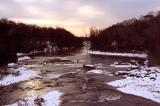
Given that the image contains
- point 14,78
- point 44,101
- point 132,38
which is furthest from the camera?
point 132,38

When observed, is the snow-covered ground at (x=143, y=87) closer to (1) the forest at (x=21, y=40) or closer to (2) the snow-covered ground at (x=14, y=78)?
(2) the snow-covered ground at (x=14, y=78)

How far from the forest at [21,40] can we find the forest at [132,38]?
1788 cm

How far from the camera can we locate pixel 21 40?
9731cm

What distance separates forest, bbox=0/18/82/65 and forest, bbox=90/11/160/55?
17.9 metres

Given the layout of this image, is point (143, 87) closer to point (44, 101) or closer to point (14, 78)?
point (44, 101)

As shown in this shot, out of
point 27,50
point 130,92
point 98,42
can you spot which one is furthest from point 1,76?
point 98,42

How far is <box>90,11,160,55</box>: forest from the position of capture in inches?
3883

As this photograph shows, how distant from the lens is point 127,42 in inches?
4338

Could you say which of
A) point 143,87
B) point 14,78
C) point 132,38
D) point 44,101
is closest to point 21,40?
point 132,38

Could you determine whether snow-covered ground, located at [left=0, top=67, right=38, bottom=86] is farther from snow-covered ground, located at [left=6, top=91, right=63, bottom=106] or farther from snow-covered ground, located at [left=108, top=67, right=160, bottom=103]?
snow-covered ground, located at [left=108, top=67, right=160, bottom=103]

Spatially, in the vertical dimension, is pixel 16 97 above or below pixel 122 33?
below

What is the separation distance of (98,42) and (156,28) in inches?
1299

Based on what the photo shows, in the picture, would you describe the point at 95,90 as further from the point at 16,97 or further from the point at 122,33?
the point at 122,33

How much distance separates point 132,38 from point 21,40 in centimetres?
3450
